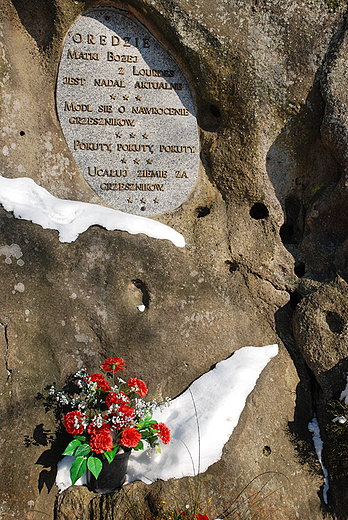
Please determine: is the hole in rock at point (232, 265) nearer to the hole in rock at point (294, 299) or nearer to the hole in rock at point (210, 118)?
the hole in rock at point (294, 299)

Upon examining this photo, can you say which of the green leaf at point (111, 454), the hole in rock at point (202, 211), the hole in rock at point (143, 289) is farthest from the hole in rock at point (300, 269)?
the green leaf at point (111, 454)

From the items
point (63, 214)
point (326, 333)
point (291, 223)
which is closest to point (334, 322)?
point (326, 333)

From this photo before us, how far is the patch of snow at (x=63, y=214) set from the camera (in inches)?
125

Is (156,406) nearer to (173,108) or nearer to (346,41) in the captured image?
(173,108)

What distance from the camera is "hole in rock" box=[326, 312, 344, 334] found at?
10.7 feet

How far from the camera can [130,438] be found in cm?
256

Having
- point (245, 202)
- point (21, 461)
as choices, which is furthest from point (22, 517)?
point (245, 202)

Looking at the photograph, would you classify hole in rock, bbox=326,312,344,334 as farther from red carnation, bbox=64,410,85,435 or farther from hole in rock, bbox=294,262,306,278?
red carnation, bbox=64,410,85,435

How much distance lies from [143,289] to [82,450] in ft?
4.38

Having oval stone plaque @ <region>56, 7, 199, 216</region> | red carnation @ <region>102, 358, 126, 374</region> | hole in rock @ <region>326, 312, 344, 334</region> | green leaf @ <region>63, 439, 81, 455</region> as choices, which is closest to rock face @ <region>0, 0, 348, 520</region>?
hole in rock @ <region>326, 312, 344, 334</region>

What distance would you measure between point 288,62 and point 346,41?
1.74ft

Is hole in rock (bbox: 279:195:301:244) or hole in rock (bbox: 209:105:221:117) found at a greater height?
hole in rock (bbox: 209:105:221:117)

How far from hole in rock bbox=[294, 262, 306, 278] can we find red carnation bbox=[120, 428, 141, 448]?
214 cm

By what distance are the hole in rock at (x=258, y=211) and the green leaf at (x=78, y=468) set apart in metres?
2.62
